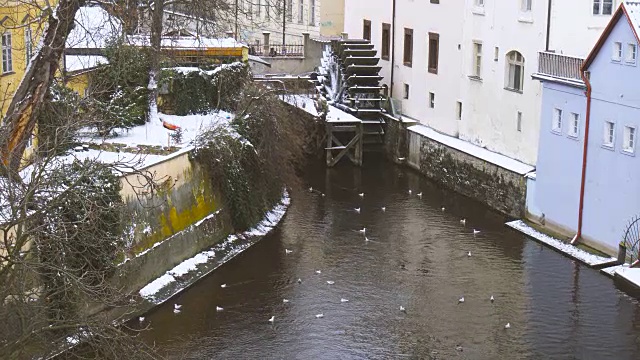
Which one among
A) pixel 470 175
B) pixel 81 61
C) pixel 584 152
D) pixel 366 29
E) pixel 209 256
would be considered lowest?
pixel 209 256

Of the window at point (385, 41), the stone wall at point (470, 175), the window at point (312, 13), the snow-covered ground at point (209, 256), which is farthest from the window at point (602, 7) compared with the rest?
the window at point (312, 13)

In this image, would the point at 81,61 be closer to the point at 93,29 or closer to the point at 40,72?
the point at 93,29

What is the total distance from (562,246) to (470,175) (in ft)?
18.4

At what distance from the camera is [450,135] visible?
3027 cm

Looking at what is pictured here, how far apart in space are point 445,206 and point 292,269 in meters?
6.97

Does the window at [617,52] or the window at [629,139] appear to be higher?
the window at [617,52]

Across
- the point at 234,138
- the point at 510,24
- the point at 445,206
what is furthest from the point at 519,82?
the point at 234,138

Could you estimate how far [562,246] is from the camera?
72.0ft

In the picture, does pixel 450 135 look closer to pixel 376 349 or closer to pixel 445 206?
pixel 445 206

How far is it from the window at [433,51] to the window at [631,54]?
11.6m

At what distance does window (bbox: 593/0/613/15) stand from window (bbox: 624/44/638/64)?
390 cm

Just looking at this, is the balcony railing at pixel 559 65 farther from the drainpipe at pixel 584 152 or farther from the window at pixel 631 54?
the window at pixel 631 54

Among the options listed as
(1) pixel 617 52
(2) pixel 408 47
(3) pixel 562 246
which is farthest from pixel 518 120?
(2) pixel 408 47

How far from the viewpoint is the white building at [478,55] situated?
2416 centimetres
